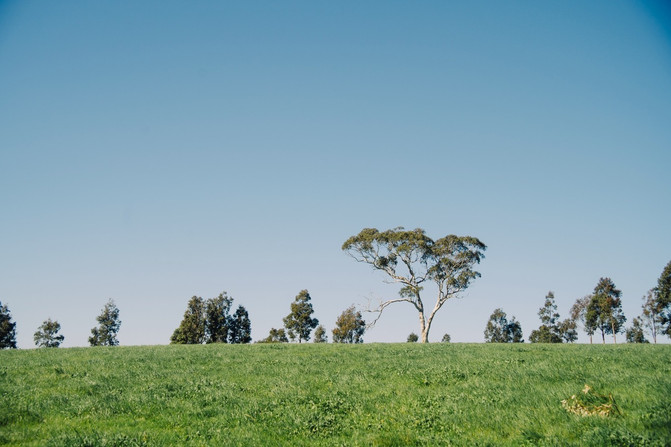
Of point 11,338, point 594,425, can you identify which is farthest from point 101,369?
point 11,338

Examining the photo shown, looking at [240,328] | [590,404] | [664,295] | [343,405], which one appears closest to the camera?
[590,404]

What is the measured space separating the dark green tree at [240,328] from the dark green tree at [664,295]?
8830cm

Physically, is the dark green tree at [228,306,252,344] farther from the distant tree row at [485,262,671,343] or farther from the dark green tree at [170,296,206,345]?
the distant tree row at [485,262,671,343]

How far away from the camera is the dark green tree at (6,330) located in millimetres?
90850

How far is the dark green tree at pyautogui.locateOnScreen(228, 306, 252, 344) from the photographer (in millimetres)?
100287

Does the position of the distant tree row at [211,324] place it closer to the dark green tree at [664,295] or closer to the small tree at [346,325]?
the small tree at [346,325]

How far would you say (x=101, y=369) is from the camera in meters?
17.5

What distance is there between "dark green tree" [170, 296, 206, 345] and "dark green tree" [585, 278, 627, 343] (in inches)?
3452

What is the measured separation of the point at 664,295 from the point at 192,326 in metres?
96.5

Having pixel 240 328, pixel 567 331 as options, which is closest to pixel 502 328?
pixel 567 331

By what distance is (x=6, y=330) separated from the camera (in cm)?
9206

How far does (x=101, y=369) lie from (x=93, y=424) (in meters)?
8.91

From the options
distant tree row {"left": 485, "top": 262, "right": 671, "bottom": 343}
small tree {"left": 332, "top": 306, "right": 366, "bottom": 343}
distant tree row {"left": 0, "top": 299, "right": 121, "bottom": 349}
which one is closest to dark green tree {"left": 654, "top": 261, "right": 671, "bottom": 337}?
distant tree row {"left": 485, "top": 262, "right": 671, "bottom": 343}

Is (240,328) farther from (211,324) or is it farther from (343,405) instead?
(343,405)
